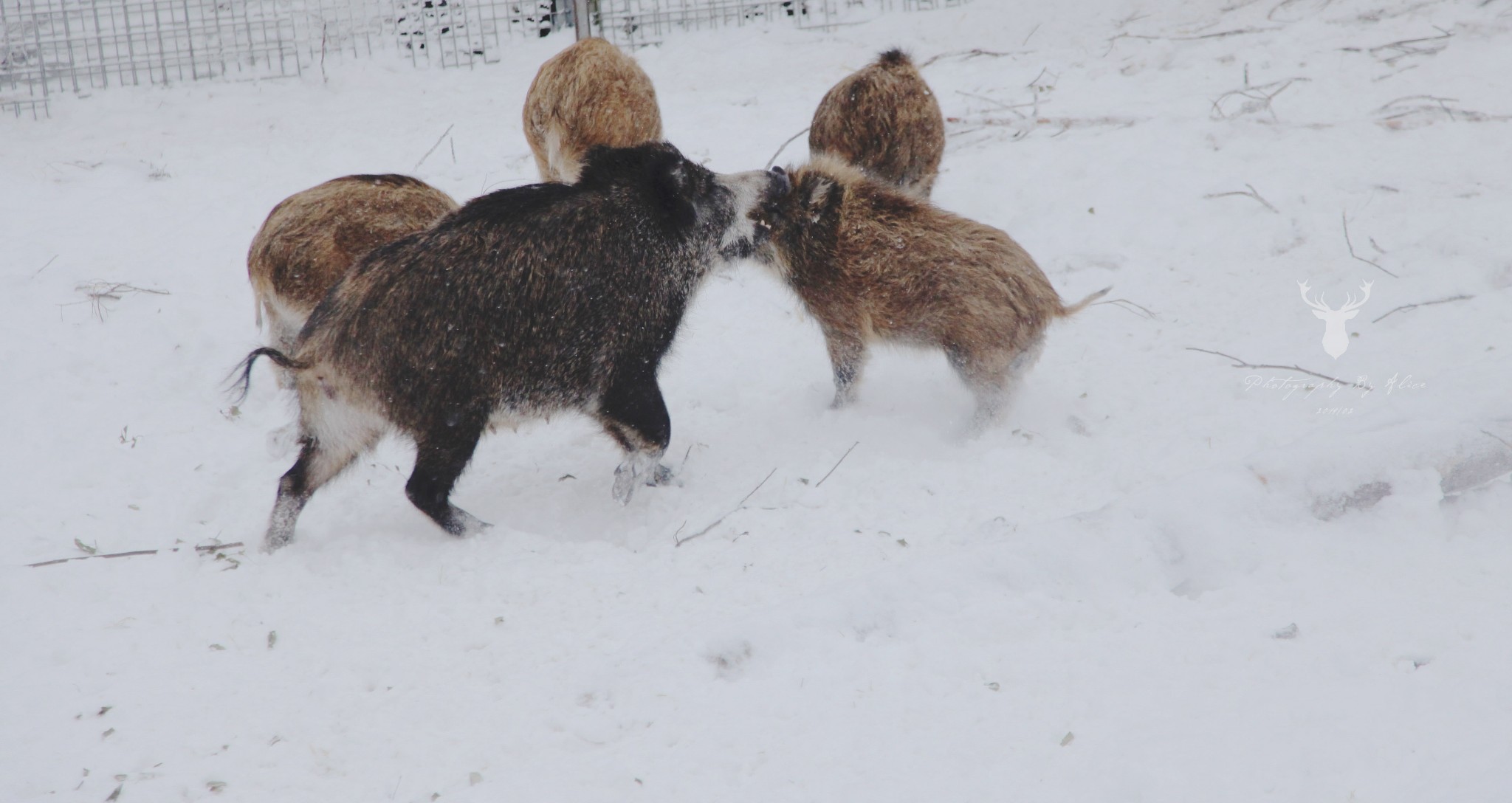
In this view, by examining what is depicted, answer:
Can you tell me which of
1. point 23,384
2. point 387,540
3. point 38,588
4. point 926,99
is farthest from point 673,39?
point 38,588

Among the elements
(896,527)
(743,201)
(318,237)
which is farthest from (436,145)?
(896,527)

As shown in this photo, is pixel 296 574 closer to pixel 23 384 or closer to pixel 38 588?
pixel 38 588

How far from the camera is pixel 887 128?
6074mm

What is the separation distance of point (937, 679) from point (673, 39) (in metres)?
7.57

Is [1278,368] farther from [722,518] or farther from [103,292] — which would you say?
[103,292]

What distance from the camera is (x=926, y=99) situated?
20.4ft

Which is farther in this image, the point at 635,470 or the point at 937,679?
the point at 635,470

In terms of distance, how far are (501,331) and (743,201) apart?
1.31 m

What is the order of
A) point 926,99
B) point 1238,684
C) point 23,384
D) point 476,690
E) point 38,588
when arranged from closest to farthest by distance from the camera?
point 1238,684, point 476,690, point 38,588, point 23,384, point 926,99

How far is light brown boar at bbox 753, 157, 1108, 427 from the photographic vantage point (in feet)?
15.1

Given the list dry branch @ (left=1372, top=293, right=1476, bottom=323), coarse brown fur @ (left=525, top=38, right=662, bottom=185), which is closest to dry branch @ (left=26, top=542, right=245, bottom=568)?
coarse brown fur @ (left=525, top=38, right=662, bottom=185)

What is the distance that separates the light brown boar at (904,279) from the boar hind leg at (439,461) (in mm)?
1653

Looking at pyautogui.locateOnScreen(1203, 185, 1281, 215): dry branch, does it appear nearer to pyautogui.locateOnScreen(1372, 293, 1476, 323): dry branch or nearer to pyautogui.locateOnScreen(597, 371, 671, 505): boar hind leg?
pyautogui.locateOnScreen(1372, 293, 1476, 323): dry branch

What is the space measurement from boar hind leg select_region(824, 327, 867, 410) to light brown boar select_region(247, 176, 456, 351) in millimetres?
1796
